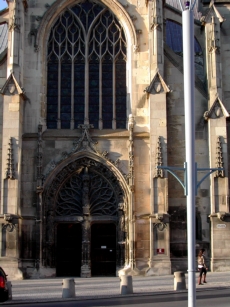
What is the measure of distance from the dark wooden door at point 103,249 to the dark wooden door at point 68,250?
0.67 metres

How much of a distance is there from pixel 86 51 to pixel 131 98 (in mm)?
3364

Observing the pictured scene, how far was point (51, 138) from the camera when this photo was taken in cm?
2895

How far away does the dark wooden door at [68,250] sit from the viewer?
28.4 m

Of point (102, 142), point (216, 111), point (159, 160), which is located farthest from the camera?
point (102, 142)

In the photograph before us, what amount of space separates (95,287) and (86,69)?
38.5ft

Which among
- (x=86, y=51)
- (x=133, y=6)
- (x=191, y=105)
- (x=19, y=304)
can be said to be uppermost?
(x=133, y=6)

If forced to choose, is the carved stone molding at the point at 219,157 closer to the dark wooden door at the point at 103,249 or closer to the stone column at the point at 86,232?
the dark wooden door at the point at 103,249

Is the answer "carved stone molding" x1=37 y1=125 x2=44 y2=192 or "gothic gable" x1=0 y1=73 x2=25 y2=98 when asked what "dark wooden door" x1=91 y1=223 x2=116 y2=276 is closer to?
"carved stone molding" x1=37 y1=125 x2=44 y2=192

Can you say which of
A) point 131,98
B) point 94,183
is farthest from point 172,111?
point 94,183

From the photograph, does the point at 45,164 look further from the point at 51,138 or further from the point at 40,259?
the point at 40,259

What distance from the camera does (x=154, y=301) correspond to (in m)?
17.8

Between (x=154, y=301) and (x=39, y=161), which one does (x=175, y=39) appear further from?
(x=154, y=301)

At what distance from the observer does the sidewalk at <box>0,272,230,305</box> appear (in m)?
19.8

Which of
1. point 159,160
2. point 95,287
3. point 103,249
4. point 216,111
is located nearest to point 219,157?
point 216,111
